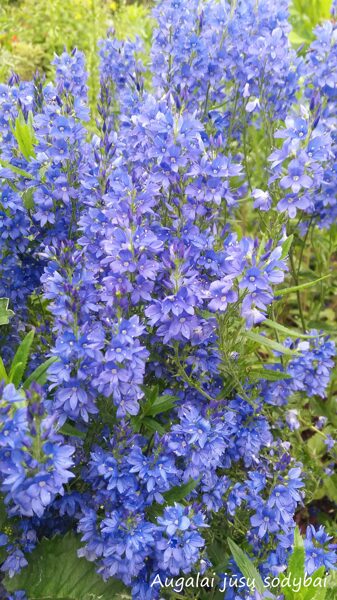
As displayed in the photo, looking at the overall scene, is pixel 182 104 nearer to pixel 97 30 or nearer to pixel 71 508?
pixel 71 508

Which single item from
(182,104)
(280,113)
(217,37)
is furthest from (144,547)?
(217,37)

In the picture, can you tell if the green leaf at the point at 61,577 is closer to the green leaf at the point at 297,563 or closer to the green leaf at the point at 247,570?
the green leaf at the point at 247,570

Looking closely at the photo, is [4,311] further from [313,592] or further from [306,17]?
[306,17]

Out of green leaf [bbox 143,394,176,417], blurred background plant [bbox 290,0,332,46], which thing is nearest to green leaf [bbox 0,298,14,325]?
green leaf [bbox 143,394,176,417]

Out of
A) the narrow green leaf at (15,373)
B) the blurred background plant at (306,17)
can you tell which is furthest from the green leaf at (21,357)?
the blurred background plant at (306,17)

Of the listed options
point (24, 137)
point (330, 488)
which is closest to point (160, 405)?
point (24, 137)

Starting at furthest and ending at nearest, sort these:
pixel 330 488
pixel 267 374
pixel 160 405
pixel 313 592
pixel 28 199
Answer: pixel 330 488 → pixel 28 199 → pixel 267 374 → pixel 160 405 → pixel 313 592
